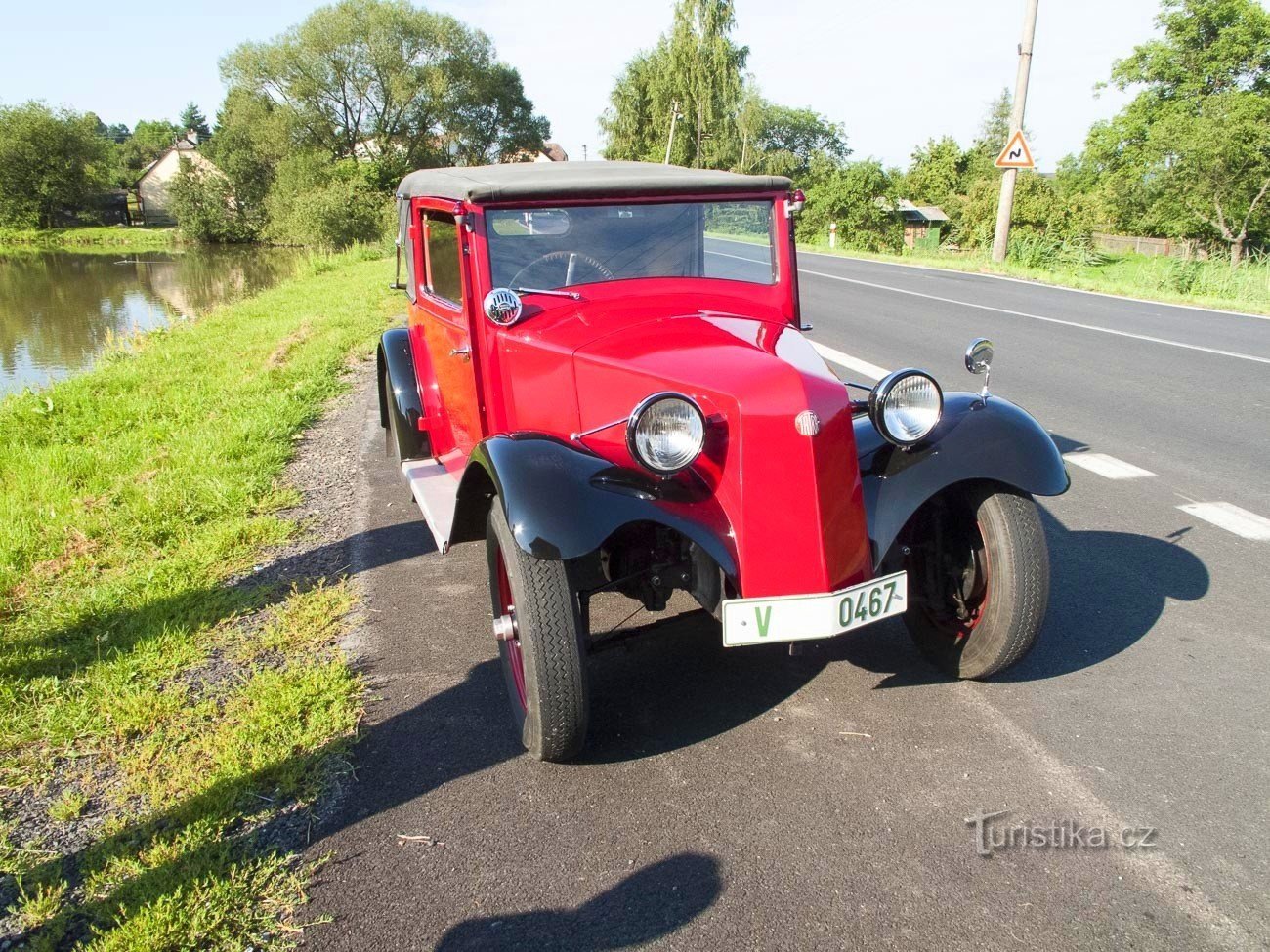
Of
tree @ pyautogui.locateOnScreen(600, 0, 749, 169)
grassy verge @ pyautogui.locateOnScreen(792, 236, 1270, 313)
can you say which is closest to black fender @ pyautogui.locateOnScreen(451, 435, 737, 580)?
grassy verge @ pyautogui.locateOnScreen(792, 236, 1270, 313)

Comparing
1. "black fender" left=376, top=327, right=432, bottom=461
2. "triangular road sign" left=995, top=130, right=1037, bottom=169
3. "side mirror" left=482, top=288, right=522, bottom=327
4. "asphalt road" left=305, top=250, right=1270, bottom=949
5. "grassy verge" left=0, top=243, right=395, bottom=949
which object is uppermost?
"triangular road sign" left=995, top=130, right=1037, bottom=169

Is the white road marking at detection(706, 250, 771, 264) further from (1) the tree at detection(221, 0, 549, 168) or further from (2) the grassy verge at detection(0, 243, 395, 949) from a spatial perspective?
(1) the tree at detection(221, 0, 549, 168)

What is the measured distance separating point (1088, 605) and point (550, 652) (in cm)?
242

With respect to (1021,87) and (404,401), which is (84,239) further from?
(404,401)

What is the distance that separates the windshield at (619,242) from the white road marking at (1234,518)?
2797mm

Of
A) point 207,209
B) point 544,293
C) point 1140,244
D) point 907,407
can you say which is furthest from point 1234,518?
point 207,209

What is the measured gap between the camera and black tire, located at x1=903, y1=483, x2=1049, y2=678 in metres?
2.95

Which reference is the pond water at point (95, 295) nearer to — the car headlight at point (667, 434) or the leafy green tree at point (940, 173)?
the car headlight at point (667, 434)

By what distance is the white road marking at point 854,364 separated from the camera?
7.94 m

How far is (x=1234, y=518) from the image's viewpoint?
466cm

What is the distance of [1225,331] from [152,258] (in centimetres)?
3858

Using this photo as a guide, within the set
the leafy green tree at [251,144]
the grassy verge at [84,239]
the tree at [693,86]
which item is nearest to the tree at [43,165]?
the grassy verge at [84,239]

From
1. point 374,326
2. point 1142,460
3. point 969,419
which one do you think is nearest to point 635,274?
point 969,419

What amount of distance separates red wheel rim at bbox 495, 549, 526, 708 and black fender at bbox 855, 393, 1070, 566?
1.18 m
